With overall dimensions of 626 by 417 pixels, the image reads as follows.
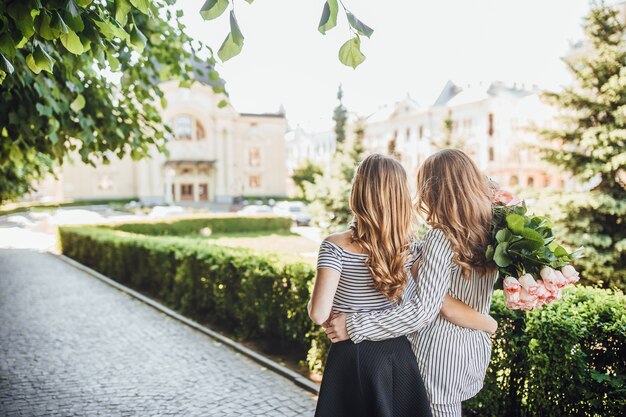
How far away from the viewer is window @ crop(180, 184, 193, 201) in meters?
62.1

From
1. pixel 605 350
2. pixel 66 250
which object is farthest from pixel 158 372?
pixel 66 250

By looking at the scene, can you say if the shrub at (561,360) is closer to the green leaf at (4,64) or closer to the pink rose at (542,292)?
the pink rose at (542,292)

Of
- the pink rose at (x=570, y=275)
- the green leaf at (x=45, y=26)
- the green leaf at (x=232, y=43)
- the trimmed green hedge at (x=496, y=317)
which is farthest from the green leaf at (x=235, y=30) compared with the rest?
the trimmed green hedge at (x=496, y=317)

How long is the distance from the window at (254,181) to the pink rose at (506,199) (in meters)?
63.8

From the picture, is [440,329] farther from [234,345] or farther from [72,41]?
[234,345]

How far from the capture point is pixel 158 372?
21.9 feet

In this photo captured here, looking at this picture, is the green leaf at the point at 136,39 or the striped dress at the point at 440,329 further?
the green leaf at the point at 136,39

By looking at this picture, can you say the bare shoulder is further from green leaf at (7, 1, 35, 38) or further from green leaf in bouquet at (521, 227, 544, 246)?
green leaf at (7, 1, 35, 38)

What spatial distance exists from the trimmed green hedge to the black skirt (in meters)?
1.98

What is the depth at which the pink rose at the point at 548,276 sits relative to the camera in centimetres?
241

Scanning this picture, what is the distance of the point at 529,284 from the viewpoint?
2.41 meters

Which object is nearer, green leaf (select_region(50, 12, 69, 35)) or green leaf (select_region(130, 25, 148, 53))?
green leaf (select_region(50, 12, 69, 35))

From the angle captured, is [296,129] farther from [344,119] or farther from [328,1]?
[328,1]

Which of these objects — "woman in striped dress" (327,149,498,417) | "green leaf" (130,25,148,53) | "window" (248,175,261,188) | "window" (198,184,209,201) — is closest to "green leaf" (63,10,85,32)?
"green leaf" (130,25,148,53)
